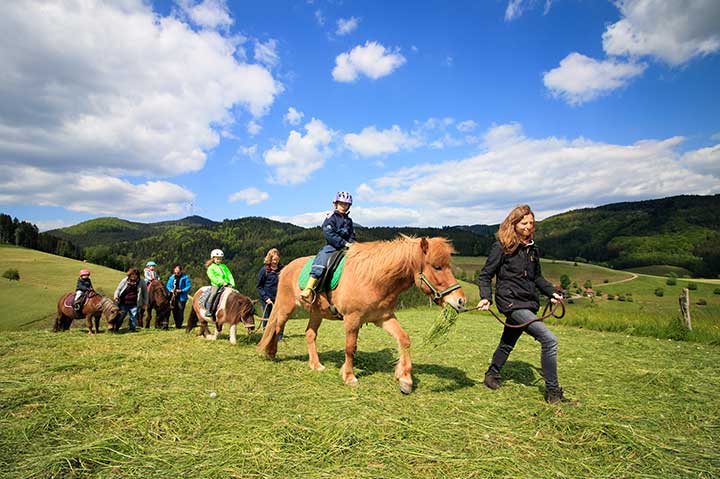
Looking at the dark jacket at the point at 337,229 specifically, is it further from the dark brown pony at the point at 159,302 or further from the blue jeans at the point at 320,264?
the dark brown pony at the point at 159,302

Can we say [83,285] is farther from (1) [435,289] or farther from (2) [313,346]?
(1) [435,289]

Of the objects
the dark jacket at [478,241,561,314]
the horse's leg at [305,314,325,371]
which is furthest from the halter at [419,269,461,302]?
the horse's leg at [305,314,325,371]

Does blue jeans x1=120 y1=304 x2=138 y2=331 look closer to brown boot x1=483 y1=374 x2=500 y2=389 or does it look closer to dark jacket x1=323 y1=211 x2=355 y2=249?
dark jacket x1=323 y1=211 x2=355 y2=249

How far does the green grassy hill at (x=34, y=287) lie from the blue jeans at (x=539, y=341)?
79.7 feet

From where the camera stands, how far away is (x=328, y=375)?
5.73 meters

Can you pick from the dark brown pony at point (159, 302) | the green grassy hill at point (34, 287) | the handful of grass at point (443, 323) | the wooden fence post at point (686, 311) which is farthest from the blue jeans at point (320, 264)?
the green grassy hill at point (34, 287)

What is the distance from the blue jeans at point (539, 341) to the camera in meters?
4.39

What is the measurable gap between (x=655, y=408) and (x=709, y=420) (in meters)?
0.47

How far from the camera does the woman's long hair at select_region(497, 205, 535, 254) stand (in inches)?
189

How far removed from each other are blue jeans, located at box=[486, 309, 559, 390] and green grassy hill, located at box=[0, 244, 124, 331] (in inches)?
956

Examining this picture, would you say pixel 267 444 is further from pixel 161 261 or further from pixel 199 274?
pixel 161 261

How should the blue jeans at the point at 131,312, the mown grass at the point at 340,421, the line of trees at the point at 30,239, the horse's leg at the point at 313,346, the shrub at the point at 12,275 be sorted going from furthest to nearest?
the line of trees at the point at 30,239
the shrub at the point at 12,275
the blue jeans at the point at 131,312
the horse's leg at the point at 313,346
the mown grass at the point at 340,421

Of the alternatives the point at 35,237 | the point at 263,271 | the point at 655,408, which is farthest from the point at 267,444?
the point at 35,237

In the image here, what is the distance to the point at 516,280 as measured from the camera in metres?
4.77
